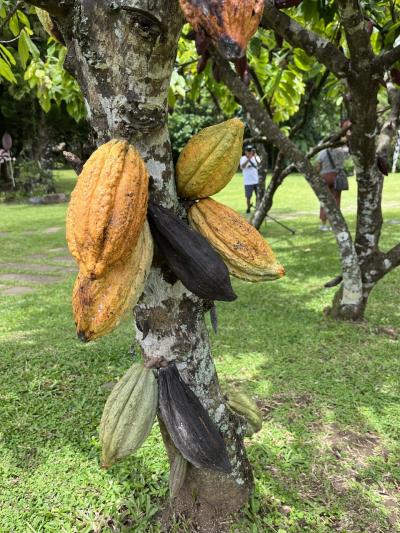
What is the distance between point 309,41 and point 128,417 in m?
2.23

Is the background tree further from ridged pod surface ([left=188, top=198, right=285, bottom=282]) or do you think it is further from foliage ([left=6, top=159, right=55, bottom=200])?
foliage ([left=6, top=159, right=55, bottom=200])

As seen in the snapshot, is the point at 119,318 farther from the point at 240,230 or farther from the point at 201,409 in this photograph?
the point at 201,409

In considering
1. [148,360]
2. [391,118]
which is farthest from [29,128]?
[148,360]

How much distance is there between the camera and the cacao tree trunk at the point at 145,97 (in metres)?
0.87

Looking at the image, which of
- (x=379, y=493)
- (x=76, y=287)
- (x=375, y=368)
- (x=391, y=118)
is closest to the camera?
(x=76, y=287)

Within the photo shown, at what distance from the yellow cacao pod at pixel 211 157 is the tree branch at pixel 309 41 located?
184cm

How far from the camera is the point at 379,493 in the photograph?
1762mm

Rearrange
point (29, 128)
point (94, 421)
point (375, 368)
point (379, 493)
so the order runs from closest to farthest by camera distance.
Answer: point (379, 493) < point (94, 421) < point (375, 368) < point (29, 128)

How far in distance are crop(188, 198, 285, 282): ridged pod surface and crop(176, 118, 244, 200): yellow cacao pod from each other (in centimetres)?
7

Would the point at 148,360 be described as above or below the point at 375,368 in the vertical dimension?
above

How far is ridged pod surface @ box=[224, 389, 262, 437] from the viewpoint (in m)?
1.50

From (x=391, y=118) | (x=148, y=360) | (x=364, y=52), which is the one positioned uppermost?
(x=364, y=52)

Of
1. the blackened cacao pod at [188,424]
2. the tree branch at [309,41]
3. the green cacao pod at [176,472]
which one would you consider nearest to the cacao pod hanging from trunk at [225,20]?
the blackened cacao pod at [188,424]

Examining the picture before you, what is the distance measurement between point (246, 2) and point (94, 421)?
210 cm
